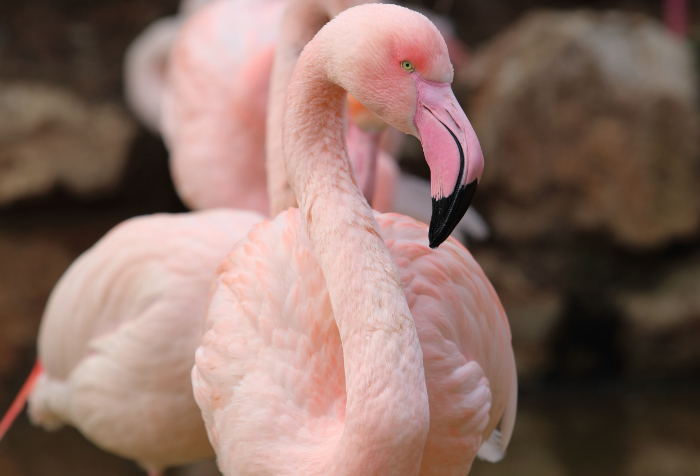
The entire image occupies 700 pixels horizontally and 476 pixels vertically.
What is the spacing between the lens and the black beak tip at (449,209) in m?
1.27

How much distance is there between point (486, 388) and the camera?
1.70 m

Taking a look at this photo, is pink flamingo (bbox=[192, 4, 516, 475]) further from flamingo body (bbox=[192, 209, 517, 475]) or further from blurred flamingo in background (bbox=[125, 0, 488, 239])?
blurred flamingo in background (bbox=[125, 0, 488, 239])

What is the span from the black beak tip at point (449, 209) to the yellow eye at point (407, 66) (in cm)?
24

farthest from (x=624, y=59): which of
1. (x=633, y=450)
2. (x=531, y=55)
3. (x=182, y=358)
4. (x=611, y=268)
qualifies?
(x=182, y=358)

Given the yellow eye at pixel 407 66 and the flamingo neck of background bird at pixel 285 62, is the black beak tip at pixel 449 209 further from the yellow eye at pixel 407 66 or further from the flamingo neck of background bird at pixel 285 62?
the flamingo neck of background bird at pixel 285 62

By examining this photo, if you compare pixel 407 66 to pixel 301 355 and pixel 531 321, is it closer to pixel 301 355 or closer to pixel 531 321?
pixel 301 355

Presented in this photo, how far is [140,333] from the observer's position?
7.57 ft

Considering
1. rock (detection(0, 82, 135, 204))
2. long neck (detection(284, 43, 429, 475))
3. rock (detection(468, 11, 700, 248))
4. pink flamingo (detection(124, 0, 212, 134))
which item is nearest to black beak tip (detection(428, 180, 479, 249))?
long neck (detection(284, 43, 429, 475))

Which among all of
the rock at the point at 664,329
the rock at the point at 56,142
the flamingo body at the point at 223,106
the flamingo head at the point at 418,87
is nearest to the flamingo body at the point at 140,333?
the flamingo body at the point at 223,106

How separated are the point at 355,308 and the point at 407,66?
450 millimetres

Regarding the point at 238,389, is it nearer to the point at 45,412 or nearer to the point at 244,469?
the point at 244,469

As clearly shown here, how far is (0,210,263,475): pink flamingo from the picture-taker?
2293mm

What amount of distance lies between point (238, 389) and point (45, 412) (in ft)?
4.91

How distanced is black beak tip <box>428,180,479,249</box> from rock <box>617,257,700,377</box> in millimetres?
3910
